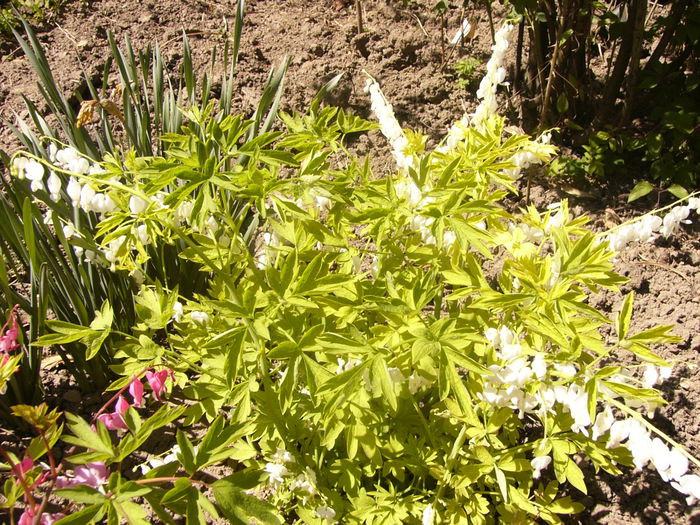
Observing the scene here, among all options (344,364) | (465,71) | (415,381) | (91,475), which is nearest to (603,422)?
(415,381)

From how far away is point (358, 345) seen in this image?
4.61 feet

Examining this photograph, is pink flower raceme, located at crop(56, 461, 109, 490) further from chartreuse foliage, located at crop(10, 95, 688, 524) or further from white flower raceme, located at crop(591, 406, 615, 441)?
white flower raceme, located at crop(591, 406, 615, 441)

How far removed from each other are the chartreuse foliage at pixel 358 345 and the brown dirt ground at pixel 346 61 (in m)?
1.00

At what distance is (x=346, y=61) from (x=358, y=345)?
2.67 m

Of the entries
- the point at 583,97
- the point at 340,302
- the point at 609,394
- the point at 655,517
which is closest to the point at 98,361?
the point at 340,302

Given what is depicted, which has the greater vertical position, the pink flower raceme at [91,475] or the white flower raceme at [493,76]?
the white flower raceme at [493,76]

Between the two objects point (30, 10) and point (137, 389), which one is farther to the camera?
point (30, 10)

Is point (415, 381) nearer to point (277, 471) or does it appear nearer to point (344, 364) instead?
point (344, 364)

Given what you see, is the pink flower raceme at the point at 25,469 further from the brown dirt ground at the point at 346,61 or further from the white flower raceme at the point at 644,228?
the white flower raceme at the point at 644,228

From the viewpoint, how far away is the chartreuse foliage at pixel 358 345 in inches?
55.0

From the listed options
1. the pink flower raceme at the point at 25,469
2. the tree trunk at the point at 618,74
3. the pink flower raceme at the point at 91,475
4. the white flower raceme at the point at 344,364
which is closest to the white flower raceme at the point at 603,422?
the white flower raceme at the point at 344,364

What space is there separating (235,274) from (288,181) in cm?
55

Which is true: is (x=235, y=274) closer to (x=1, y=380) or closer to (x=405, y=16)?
(x=1, y=380)

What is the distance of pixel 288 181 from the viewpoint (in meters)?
1.51
